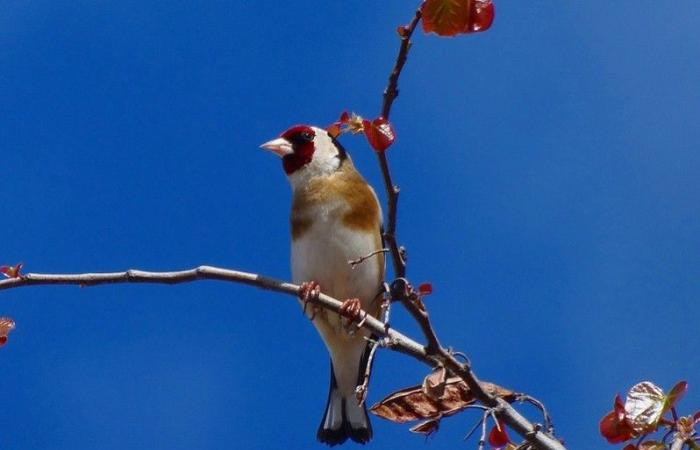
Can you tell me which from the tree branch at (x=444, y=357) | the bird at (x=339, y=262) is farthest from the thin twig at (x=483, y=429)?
the bird at (x=339, y=262)

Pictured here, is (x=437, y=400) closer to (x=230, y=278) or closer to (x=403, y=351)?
(x=403, y=351)

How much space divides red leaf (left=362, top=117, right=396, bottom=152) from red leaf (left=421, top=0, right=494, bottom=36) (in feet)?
1.05

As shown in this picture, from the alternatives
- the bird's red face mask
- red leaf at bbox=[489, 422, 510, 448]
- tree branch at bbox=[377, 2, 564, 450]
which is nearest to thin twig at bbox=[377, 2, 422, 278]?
tree branch at bbox=[377, 2, 564, 450]

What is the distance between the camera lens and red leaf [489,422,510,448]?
372cm

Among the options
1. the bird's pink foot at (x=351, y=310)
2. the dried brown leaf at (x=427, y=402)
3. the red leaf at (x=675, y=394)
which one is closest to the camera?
the red leaf at (x=675, y=394)

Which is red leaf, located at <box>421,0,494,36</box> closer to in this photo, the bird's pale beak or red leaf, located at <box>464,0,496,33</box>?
red leaf, located at <box>464,0,496,33</box>

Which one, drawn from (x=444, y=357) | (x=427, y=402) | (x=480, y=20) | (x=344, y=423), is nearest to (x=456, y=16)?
(x=480, y=20)

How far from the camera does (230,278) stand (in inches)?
141

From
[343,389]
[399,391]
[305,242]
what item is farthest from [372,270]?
Result: [399,391]

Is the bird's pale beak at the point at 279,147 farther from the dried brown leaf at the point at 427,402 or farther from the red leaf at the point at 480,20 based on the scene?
the red leaf at the point at 480,20

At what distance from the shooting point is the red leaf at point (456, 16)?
10.4 feet

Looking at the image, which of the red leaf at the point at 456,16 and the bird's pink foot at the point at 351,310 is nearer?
the red leaf at the point at 456,16

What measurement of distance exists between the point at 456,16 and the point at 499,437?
60.1 inches

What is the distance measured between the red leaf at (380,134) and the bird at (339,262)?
6.75 feet
